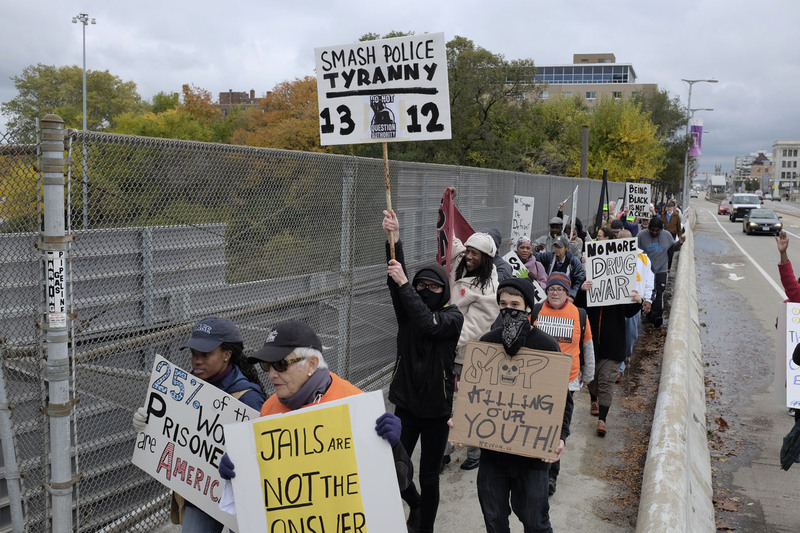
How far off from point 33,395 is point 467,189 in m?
6.78

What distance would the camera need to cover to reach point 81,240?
365cm

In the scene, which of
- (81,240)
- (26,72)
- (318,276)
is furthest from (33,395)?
(26,72)

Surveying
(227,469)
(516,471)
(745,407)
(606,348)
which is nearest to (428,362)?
(516,471)

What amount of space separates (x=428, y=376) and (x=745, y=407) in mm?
5905

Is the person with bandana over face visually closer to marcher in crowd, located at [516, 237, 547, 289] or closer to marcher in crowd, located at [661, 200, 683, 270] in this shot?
marcher in crowd, located at [516, 237, 547, 289]

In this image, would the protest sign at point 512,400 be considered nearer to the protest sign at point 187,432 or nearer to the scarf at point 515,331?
the scarf at point 515,331

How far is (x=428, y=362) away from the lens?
4.72 metres

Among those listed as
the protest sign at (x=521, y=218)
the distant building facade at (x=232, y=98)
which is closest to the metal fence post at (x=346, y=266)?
the protest sign at (x=521, y=218)

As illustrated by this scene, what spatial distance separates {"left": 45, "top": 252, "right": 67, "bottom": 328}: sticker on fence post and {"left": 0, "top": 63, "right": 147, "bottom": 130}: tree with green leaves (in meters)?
80.5

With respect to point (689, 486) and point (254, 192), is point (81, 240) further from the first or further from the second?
point (689, 486)

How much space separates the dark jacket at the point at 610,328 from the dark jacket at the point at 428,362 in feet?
10.4

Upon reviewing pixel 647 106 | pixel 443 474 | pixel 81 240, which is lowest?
pixel 443 474

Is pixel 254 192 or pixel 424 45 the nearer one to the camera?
pixel 254 192

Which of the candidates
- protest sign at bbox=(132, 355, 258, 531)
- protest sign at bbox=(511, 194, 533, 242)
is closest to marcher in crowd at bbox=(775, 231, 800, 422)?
protest sign at bbox=(132, 355, 258, 531)
